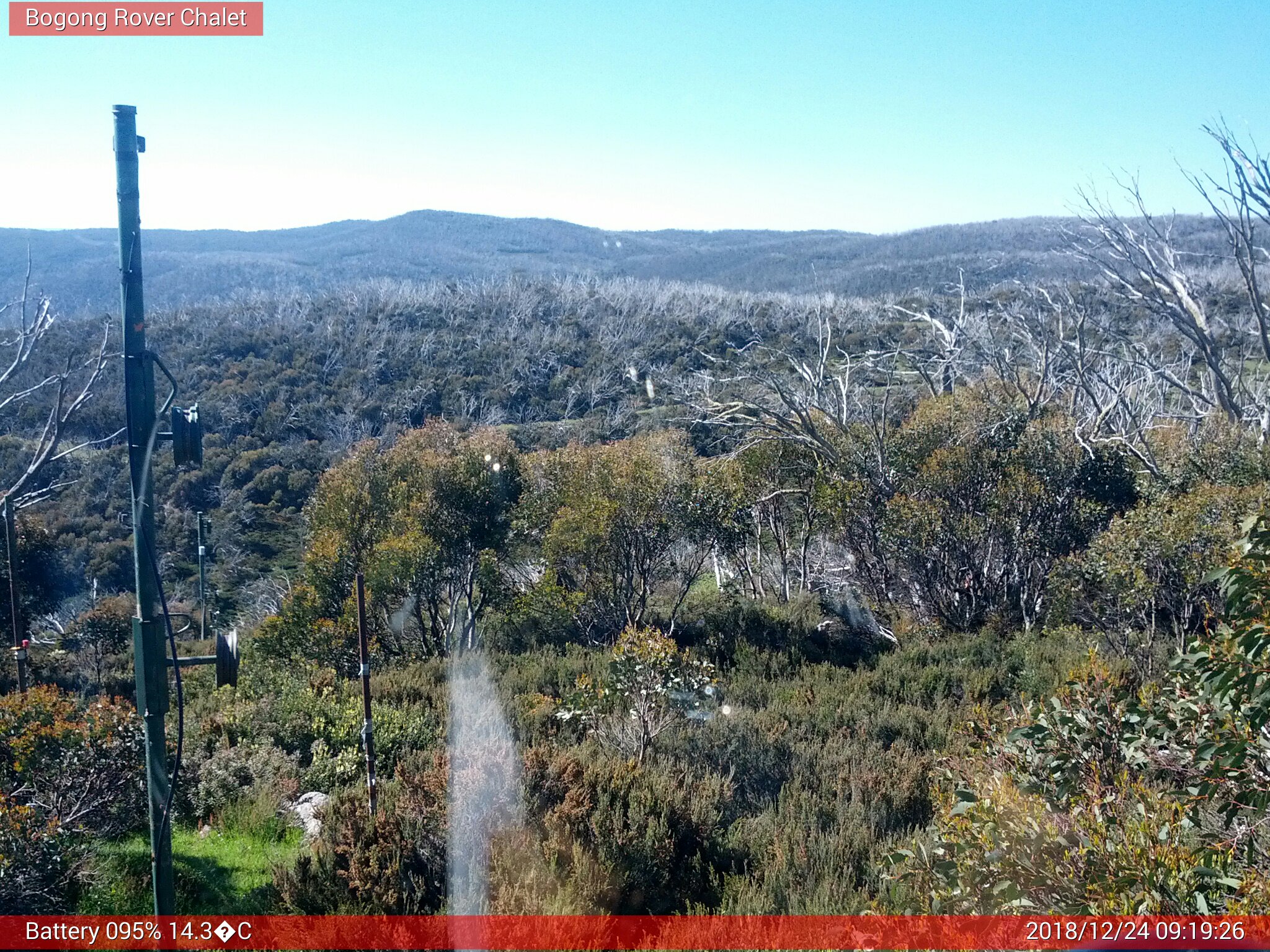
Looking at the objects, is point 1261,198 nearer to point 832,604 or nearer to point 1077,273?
point 832,604

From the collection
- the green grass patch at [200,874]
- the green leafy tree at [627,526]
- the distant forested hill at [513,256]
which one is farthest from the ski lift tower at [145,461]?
the distant forested hill at [513,256]

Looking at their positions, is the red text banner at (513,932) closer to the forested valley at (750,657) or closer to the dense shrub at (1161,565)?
the forested valley at (750,657)

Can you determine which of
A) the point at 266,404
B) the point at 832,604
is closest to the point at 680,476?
the point at 832,604

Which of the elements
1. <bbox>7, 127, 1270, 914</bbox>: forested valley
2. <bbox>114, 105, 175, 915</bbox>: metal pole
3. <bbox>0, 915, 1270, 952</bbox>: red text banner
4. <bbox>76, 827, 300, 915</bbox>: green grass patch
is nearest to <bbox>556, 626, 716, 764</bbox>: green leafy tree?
<bbox>7, 127, 1270, 914</bbox>: forested valley

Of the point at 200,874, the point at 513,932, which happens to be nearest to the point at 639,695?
the point at 513,932

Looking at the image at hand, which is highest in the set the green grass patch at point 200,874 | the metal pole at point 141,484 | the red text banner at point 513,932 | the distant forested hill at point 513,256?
the distant forested hill at point 513,256
